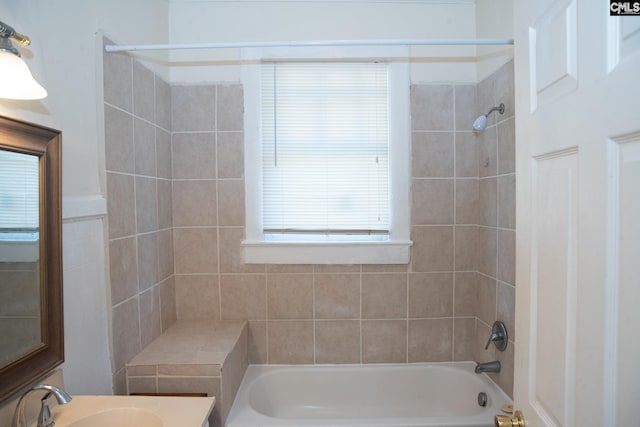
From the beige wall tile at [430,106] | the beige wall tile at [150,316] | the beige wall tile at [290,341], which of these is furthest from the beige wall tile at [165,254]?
the beige wall tile at [430,106]

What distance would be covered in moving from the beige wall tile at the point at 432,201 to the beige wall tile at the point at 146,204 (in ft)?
4.73

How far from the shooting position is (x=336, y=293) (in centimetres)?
203

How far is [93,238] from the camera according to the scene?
1.31m

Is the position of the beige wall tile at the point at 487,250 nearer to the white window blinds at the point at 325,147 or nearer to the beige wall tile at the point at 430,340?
the beige wall tile at the point at 430,340

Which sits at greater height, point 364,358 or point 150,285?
point 150,285

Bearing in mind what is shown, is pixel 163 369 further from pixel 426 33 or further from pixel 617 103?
pixel 426 33

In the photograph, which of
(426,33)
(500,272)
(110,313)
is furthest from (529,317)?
(426,33)

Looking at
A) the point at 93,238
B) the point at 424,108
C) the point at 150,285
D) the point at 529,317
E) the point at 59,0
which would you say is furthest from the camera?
the point at 424,108

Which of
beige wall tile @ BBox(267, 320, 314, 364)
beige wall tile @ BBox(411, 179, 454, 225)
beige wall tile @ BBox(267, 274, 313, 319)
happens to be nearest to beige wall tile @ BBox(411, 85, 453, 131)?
beige wall tile @ BBox(411, 179, 454, 225)

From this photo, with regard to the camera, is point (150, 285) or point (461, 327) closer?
point (150, 285)

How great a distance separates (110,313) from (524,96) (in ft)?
5.37

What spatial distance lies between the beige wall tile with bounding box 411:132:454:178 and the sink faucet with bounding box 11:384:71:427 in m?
1.80

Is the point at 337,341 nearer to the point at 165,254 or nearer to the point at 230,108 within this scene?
the point at 165,254

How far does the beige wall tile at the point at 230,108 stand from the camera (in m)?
2.00
